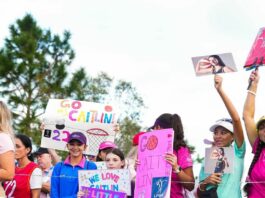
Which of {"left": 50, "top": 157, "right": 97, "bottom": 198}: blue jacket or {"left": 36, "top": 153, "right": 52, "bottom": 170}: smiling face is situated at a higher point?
{"left": 36, "top": 153, "right": 52, "bottom": 170}: smiling face

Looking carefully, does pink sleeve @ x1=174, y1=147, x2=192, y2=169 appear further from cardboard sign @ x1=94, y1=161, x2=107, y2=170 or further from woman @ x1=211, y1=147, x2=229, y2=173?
cardboard sign @ x1=94, y1=161, x2=107, y2=170

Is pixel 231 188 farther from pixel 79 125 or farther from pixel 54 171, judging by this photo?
pixel 79 125

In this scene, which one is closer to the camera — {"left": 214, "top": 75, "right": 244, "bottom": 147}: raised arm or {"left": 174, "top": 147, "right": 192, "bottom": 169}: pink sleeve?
{"left": 214, "top": 75, "right": 244, "bottom": 147}: raised arm

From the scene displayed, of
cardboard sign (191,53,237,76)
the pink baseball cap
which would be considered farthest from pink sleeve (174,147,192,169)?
the pink baseball cap

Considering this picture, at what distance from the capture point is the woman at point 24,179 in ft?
21.1

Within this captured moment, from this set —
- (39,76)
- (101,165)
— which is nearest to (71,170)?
(101,165)

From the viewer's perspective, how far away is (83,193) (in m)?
6.41

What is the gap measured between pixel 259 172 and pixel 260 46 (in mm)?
1177

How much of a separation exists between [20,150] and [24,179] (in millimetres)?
328

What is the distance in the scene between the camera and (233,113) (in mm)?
5719

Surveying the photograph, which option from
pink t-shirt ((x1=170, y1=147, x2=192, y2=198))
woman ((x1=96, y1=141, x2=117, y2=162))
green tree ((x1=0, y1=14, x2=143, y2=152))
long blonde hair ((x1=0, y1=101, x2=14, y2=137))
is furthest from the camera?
green tree ((x1=0, y1=14, x2=143, y2=152))

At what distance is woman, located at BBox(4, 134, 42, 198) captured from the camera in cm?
643

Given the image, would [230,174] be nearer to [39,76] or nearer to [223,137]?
[223,137]

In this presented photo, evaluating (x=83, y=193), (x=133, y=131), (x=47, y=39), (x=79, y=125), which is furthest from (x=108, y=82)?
(x=83, y=193)
